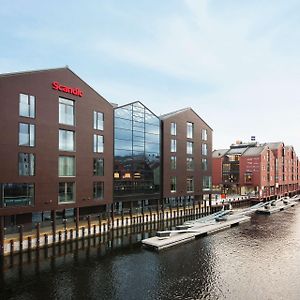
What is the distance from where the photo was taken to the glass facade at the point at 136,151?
4691 cm

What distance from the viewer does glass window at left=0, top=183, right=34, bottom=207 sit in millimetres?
31359

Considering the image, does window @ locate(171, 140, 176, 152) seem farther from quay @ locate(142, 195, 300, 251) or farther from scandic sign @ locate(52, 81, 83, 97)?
scandic sign @ locate(52, 81, 83, 97)

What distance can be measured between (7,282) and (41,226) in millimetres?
11664

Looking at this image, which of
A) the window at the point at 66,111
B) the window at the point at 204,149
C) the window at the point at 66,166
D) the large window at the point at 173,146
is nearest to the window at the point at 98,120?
the window at the point at 66,111

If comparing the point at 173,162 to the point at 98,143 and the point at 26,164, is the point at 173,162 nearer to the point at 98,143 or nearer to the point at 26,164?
the point at 98,143

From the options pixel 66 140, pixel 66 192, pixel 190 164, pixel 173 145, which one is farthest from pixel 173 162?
pixel 66 192

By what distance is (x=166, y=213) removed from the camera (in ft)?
178

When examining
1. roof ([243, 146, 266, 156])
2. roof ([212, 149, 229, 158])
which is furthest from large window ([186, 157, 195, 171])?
roof ([212, 149, 229, 158])

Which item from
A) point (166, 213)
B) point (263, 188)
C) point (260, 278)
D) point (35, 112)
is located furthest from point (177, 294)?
point (263, 188)

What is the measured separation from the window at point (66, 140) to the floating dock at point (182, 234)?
50.9ft

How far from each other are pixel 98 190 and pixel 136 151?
35.4 feet

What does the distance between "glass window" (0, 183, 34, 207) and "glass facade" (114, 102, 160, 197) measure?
15.0 m

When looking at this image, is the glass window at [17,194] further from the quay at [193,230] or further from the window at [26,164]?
the quay at [193,230]

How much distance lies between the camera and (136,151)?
4997cm
